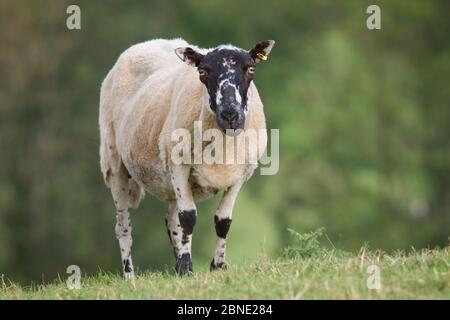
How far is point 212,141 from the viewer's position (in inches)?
506

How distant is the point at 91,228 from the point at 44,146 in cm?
362

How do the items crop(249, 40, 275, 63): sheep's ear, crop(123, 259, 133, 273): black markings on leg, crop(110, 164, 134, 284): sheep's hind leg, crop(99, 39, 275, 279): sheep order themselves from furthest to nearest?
crop(110, 164, 134, 284): sheep's hind leg, crop(123, 259, 133, 273): black markings on leg, crop(249, 40, 275, 63): sheep's ear, crop(99, 39, 275, 279): sheep

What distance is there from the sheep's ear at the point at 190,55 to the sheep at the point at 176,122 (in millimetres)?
11

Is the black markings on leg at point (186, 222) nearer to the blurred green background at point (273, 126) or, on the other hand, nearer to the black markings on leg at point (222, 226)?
the black markings on leg at point (222, 226)

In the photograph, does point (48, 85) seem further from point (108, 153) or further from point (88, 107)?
point (108, 153)

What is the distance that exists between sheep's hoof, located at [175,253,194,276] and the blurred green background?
16.1m

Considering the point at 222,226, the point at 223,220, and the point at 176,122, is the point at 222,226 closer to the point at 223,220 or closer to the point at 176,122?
the point at 223,220

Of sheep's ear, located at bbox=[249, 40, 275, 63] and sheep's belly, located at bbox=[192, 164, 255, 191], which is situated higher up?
sheep's ear, located at bbox=[249, 40, 275, 63]

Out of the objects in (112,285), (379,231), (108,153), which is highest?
(108,153)

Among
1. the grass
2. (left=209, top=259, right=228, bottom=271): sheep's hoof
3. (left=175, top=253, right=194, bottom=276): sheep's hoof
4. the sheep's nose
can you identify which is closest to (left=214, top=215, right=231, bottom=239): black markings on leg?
(left=209, top=259, right=228, bottom=271): sheep's hoof

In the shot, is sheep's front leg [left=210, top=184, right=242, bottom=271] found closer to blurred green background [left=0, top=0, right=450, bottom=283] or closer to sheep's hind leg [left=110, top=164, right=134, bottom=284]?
sheep's hind leg [left=110, top=164, right=134, bottom=284]

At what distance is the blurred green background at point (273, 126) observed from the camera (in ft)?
119

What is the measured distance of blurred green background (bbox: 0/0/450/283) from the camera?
3619cm
